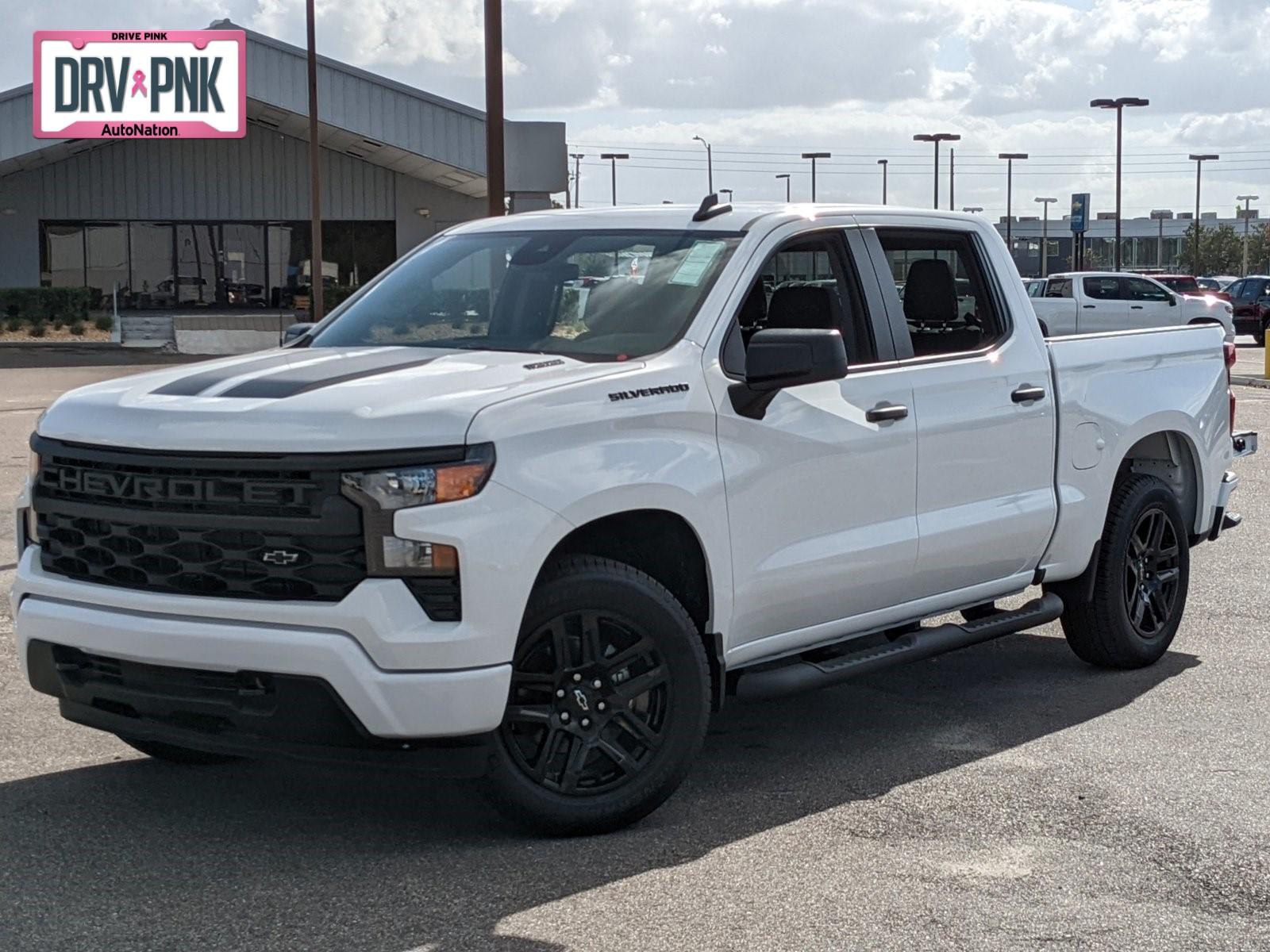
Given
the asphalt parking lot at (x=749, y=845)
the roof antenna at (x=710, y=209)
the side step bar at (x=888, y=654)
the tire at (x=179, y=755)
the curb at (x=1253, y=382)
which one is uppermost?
the roof antenna at (x=710, y=209)

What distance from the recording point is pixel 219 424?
15.8ft

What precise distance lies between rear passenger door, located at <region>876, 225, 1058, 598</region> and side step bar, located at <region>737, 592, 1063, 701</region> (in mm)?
178

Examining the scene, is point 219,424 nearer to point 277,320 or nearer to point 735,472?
point 735,472

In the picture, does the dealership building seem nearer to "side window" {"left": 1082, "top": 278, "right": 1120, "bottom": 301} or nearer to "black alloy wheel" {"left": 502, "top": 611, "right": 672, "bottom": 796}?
"side window" {"left": 1082, "top": 278, "right": 1120, "bottom": 301}

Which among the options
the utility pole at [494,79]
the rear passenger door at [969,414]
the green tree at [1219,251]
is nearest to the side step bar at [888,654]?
the rear passenger door at [969,414]

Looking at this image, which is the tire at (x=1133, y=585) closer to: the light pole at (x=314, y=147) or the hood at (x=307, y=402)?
the hood at (x=307, y=402)

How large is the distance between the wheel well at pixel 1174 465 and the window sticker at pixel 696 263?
2741 millimetres

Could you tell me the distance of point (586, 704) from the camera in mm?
5125

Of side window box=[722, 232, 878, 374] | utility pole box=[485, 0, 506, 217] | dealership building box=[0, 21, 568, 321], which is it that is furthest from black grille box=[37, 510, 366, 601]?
dealership building box=[0, 21, 568, 321]

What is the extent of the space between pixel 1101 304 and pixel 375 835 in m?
30.3

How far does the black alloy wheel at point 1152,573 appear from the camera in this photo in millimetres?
7547

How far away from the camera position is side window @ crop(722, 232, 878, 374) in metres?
6.19

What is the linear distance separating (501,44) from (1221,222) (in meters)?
123

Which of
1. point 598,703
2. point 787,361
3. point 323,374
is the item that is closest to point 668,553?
point 598,703
